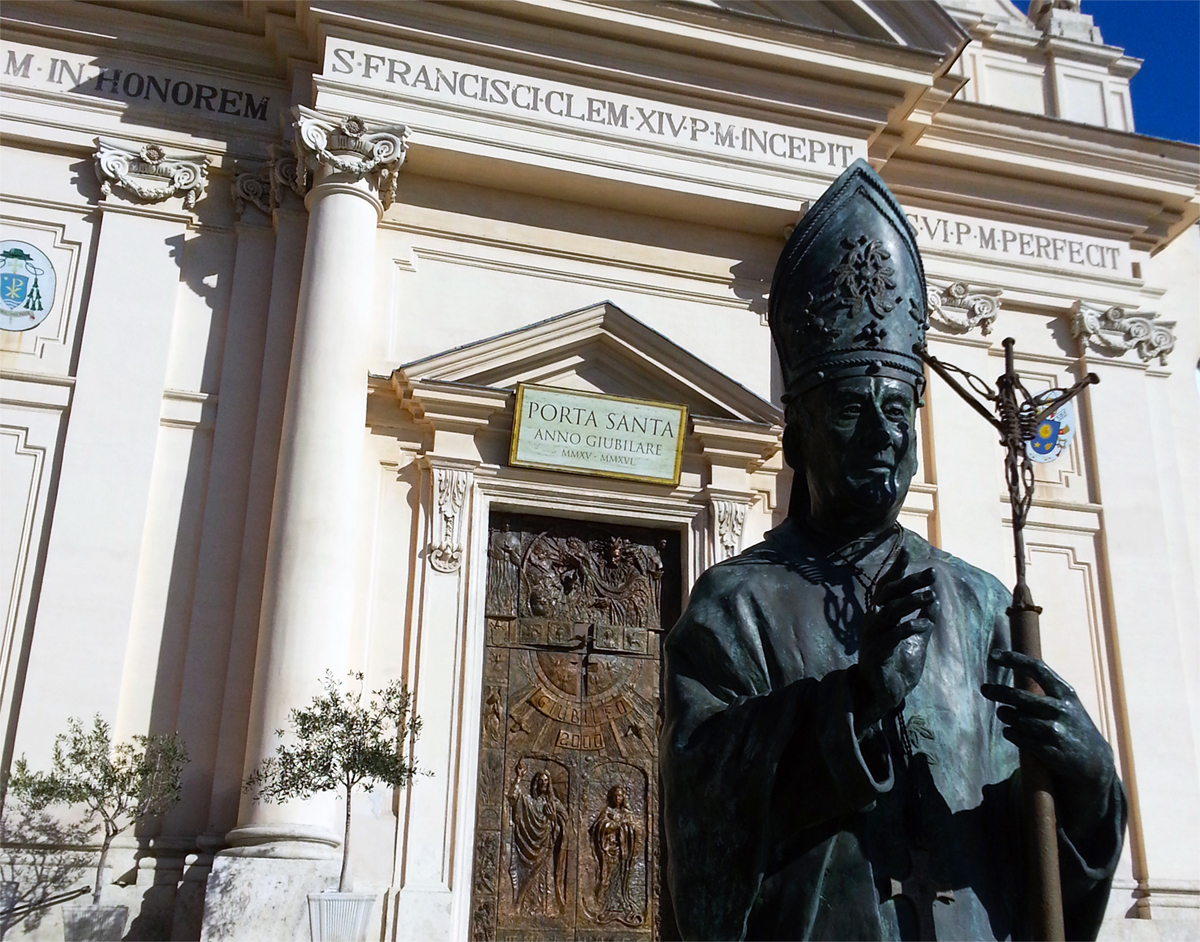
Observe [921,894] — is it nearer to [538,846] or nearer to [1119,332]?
[538,846]

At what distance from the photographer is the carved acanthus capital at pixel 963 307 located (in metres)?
12.1

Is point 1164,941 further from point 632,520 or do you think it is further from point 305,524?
point 305,524

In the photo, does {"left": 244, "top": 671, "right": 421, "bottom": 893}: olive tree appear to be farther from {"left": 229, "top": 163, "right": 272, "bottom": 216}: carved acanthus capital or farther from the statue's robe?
the statue's robe

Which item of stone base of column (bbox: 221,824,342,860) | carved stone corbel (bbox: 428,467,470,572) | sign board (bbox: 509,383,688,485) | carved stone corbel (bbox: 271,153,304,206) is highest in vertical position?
carved stone corbel (bbox: 271,153,304,206)

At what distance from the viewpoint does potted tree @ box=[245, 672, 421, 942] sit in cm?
770

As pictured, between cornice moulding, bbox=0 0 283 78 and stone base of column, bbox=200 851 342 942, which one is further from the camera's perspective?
cornice moulding, bbox=0 0 283 78

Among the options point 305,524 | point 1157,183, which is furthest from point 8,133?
point 1157,183

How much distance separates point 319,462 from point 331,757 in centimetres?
232

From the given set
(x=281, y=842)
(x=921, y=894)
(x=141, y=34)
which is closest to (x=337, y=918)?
(x=281, y=842)

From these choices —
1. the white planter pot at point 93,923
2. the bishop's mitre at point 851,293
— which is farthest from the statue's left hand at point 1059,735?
the white planter pot at point 93,923

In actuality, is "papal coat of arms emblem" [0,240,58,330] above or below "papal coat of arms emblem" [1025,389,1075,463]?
above

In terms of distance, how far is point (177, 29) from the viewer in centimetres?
1096

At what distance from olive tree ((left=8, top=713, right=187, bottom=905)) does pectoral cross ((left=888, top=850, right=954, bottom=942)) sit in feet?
24.5

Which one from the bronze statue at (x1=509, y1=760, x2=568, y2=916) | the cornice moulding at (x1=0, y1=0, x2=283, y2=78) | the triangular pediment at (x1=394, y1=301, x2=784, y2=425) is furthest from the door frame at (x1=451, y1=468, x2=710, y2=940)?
the cornice moulding at (x1=0, y1=0, x2=283, y2=78)
